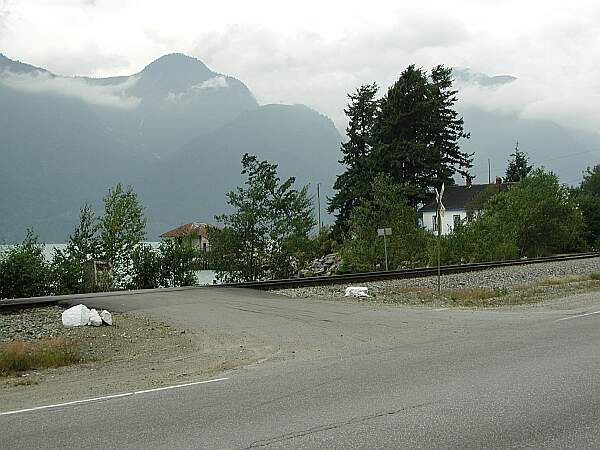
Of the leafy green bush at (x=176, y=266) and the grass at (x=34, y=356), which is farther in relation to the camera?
the leafy green bush at (x=176, y=266)

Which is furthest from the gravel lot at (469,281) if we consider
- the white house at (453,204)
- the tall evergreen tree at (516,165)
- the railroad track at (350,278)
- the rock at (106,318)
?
the tall evergreen tree at (516,165)

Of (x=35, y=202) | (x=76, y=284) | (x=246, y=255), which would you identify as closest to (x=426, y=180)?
(x=246, y=255)

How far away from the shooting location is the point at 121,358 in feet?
43.0

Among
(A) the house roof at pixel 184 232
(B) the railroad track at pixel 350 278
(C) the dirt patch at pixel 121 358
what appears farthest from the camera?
(A) the house roof at pixel 184 232

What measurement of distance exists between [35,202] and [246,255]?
130 m

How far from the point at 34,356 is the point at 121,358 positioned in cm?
148

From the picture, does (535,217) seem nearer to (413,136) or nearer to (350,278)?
(413,136)

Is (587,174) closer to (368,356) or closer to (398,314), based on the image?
(398,314)

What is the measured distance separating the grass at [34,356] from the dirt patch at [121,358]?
0.77ft

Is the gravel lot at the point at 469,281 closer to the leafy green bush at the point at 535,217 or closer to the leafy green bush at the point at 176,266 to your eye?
the leafy green bush at the point at 176,266

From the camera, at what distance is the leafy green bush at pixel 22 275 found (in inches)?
1099

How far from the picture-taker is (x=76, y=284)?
30.4 m

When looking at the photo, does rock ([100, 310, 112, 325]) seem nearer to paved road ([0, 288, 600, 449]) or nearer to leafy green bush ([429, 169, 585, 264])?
paved road ([0, 288, 600, 449])

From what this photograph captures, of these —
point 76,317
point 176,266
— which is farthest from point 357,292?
point 176,266
